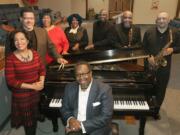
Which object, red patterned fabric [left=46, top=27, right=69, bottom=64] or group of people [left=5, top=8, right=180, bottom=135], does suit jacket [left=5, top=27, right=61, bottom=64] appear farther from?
red patterned fabric [left=46, top=27, right=69, bottom=64]

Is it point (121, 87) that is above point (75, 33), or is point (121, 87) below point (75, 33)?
below

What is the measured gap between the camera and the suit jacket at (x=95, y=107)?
213 centimetres

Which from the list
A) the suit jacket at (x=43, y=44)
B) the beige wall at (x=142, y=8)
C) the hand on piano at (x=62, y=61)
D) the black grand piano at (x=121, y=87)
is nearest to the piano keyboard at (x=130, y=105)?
the black grand piano at (x=121, y=87)

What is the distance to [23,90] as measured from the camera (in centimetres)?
247

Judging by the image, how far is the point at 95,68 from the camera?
120 inches

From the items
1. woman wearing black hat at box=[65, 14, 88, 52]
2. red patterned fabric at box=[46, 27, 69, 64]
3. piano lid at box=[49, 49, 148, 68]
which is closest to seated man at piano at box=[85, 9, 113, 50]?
woman wearing black hat at box=[65, 14, 88, 52]

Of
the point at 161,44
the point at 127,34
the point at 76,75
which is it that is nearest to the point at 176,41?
the point at 161,44

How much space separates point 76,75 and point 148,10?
36.8 feet

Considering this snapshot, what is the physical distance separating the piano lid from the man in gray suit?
655 millimetres

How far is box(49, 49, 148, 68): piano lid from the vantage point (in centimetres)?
275

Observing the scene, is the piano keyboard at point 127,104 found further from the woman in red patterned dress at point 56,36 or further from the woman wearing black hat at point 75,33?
the woman wearing black hat at point 75,33

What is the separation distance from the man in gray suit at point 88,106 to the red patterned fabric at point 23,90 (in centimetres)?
51

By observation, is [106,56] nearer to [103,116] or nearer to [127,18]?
[127,18]

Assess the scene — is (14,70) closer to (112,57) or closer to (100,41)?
(112,57)
